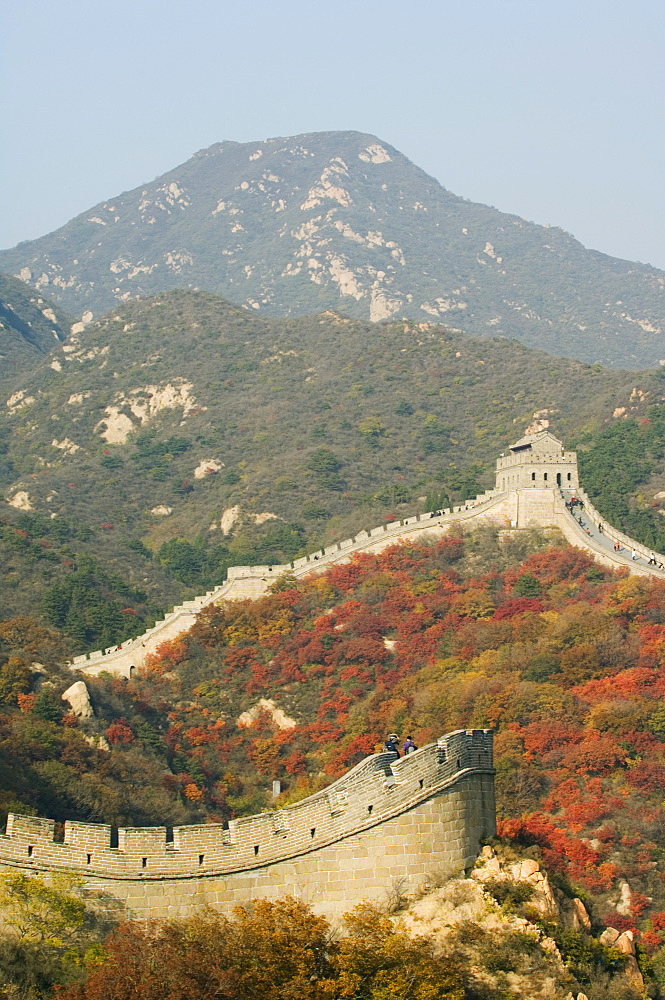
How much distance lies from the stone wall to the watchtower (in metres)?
57.9

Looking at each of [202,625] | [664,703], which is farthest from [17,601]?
[664,703]

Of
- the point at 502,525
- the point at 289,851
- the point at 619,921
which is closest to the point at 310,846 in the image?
the point at 289,851

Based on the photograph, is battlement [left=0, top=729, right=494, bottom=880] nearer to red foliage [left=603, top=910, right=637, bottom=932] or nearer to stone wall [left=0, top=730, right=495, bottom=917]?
stone wall [left=0, top=730, right=495, bottom=917]

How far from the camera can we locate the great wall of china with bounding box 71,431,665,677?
260 ft

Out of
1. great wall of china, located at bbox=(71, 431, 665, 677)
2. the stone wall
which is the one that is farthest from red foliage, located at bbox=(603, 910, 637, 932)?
great wall of china, located at bbox=(71, 431, 665, 677)

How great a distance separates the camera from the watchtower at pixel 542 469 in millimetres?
83750

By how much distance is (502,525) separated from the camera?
83.4 m

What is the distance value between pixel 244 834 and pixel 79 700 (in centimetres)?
3594

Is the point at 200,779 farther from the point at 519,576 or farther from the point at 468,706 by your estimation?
the point at 519,576

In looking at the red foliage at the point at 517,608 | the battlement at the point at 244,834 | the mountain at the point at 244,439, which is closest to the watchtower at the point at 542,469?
the mountain at the point at 244,439

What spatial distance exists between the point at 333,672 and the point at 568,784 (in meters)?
20.2

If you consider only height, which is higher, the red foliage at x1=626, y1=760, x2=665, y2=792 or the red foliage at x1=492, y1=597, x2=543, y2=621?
the red foliage at x1=492, y1=597, x2=543, y2=621

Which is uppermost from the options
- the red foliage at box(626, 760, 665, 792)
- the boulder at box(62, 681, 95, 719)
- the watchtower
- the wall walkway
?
the watchtower

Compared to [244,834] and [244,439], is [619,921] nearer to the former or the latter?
[244,834]
